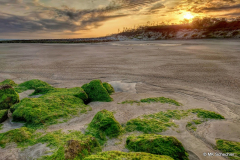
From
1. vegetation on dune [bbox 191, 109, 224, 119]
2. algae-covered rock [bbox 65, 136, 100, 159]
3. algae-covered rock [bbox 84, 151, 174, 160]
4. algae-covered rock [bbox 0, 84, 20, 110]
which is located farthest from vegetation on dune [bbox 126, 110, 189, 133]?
algae-covered rock [bbox 0, 84, 20, 110]

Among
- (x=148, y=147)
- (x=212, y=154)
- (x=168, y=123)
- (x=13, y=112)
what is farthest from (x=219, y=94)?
(x=13, y=112)

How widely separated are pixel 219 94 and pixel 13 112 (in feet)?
22.4

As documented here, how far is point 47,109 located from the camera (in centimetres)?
447

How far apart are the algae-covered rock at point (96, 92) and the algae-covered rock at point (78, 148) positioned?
265cm

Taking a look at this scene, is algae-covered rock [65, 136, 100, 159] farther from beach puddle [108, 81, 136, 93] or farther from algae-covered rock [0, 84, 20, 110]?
beach puddle [108, 81, 136, 93]

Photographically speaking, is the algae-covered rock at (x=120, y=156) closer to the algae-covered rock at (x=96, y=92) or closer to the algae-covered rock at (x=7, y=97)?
the algae-covered rock at (x=96, y=92)

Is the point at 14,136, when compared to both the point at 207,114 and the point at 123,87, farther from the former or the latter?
the point at 207,114

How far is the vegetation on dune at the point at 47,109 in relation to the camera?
409 centimetres

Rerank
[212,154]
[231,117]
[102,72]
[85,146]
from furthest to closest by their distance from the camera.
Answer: [102,72] → [231,117] → [212,154] → [85,146]

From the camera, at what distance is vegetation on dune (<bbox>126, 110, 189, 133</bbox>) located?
12.8ft

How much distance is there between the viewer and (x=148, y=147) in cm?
280

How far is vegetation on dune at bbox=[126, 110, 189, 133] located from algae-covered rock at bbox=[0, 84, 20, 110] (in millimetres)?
3597

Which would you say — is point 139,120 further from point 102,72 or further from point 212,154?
point 102,72

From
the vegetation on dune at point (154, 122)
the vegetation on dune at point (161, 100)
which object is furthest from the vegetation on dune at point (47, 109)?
the vegetation on dune at point (161, 100)
